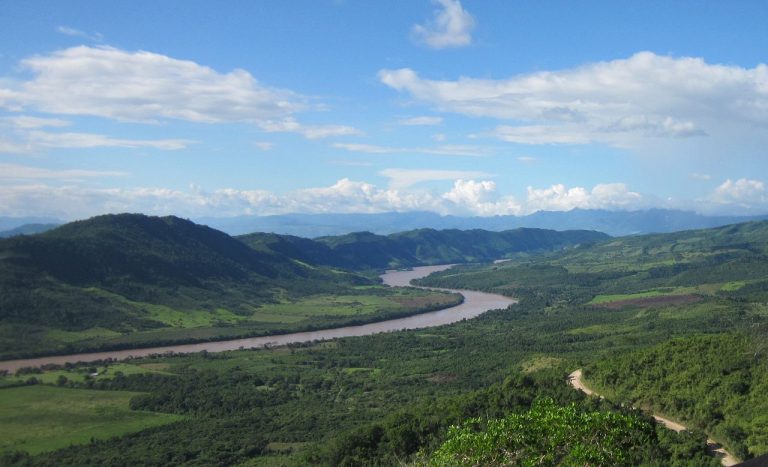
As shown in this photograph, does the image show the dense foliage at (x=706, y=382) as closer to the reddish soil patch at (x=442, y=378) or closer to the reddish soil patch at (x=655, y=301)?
the reddish soil patch at (x=442, y=378)

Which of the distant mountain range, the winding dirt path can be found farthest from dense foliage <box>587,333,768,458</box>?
the distant mountain range

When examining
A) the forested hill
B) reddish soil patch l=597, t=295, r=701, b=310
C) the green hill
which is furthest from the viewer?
reddish soil patch l=597, t=295, r=701, b=310

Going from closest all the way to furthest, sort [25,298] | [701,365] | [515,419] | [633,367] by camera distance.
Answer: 1. [515,419]
2. [701,365]
3. [633,367]
4. [25,298]

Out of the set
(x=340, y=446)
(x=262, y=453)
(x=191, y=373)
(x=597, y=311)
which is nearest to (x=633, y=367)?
(x=340, y=446)

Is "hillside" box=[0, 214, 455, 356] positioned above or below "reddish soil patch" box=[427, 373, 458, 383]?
above

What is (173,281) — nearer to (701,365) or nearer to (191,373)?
(191,373)

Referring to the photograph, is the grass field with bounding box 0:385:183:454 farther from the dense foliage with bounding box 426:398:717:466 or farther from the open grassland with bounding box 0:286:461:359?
the dense foliage with bounding box 426:398:717:466
